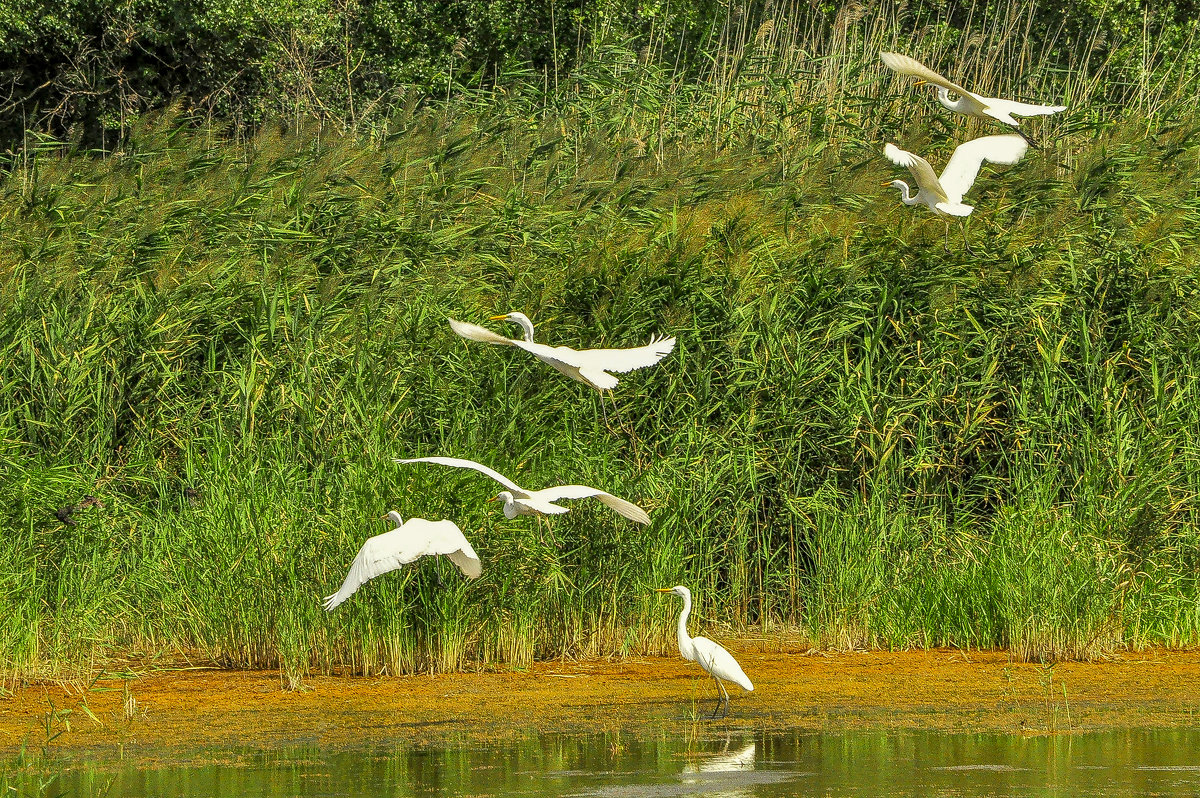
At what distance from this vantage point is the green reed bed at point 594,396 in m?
7.62

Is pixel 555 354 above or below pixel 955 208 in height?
below

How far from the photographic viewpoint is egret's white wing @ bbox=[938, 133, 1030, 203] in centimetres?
808

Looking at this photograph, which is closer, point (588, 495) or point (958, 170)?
point (588, 495)

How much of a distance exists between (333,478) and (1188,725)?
4.09 metres

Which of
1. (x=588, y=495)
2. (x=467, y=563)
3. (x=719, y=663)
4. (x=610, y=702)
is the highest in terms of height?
(x=588, y=495)

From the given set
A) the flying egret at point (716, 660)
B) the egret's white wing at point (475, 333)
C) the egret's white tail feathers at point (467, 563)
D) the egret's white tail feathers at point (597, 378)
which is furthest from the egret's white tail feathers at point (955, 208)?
the egret's white tail feathers at point (467, 563)

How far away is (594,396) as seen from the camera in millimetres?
8945

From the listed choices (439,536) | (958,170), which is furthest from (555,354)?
(958,170)

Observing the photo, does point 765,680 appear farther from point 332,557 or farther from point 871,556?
point 332,557

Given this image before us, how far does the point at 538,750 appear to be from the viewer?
19.5 ft

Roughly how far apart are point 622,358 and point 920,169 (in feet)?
6.34

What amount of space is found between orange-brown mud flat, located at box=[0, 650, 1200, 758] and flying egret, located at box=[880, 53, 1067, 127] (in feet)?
8.57

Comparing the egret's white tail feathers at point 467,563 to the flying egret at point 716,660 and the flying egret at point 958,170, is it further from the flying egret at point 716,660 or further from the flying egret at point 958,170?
the flying egret at point 958,170

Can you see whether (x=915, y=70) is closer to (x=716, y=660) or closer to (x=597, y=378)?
(x=597, y=378)
